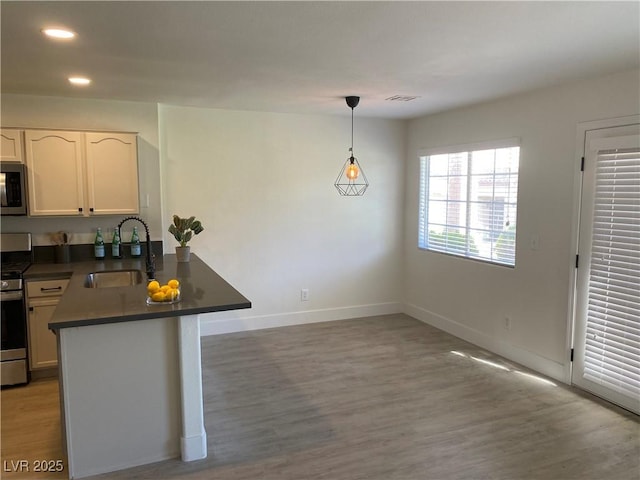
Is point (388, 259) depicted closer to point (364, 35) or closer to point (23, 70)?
point (364, 35)

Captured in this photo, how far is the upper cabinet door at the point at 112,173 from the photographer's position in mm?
4117

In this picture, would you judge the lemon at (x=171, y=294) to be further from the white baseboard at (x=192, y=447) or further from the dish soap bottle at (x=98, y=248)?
the dish soap bottle at (x=98, y=248)

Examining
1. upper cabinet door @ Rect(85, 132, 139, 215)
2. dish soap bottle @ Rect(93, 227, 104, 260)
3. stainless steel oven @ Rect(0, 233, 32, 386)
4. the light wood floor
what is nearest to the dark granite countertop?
stainless steel oven @ Rect(0, 233, 32, 386)

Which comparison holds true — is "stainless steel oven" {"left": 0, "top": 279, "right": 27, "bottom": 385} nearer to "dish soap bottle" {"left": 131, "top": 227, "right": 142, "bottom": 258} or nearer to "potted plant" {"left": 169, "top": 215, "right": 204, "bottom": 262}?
"dish soap bottle" {"left": 131, "top": 227, "right": 142, "bottom": 258}

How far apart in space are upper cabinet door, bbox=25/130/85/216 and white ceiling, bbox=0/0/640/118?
0.41 metres

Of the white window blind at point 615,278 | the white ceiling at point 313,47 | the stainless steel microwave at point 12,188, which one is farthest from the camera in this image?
the stainless steel microwave at point 12,188

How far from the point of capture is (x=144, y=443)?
8.72 ft

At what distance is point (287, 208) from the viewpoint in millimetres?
5262

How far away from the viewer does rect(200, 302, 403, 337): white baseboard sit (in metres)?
5.05

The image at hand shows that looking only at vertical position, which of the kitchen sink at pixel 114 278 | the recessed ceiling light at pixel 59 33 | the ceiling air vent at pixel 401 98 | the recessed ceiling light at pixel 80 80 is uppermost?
the ceiling air vent at pixel 401 98

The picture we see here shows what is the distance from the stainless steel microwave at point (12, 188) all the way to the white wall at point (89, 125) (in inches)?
11.5

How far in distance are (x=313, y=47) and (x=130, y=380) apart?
216 cm

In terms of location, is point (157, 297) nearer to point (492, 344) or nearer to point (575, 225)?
point (575, 225)

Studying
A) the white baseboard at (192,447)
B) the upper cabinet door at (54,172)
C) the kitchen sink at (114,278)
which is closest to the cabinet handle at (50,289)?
the kitchen sink at (114,278)
